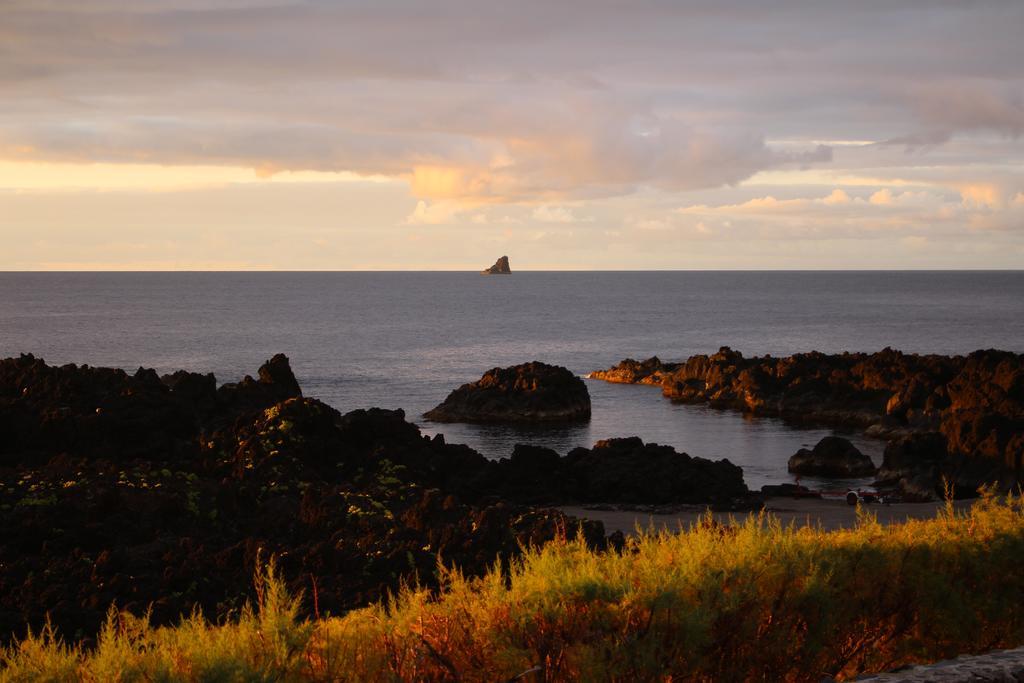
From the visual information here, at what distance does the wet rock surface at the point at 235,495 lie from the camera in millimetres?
14648

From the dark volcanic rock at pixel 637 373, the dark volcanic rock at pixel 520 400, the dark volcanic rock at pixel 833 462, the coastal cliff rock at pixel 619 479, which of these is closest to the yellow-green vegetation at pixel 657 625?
the coastal cliff rock at pixel 619 479

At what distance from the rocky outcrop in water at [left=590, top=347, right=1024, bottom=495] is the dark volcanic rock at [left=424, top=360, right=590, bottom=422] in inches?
423

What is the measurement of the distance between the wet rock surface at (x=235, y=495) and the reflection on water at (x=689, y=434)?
13.0 m

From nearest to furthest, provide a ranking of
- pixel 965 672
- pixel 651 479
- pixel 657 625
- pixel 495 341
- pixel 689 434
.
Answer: pixel 657 625 → pixel 965 672 → pixel 651 479 → pixel 689 434 → pixel 495 341

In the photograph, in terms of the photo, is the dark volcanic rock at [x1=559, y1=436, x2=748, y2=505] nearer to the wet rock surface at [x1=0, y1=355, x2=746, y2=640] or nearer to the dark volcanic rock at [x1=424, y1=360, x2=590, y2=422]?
the wet rock surface at [x1=0, y1=355, x2=746, y2=640]

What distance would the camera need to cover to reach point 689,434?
54562 millimetres

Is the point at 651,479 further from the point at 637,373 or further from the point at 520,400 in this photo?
the point at 637,373

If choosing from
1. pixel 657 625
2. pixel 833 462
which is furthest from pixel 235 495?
pixel 833 462

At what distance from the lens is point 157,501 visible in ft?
59.1

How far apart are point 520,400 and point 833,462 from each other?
74.0 ft

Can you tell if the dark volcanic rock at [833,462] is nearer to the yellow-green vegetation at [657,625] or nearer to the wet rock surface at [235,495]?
the wet rock surface at [235,495]

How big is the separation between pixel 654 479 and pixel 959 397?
26.1 m

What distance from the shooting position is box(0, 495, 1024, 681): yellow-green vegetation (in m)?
8.02

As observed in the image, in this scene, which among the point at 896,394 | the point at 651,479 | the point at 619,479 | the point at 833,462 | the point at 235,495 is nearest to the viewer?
the point at 235,495
